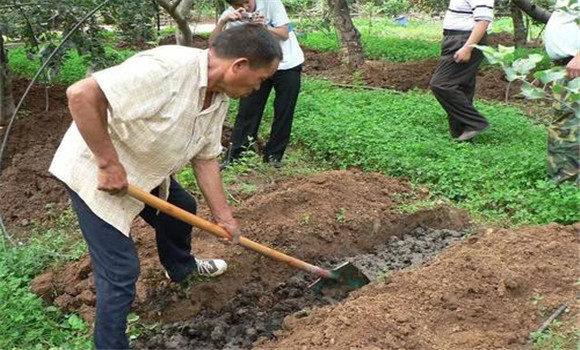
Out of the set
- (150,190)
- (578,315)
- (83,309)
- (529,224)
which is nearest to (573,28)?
(529,224)

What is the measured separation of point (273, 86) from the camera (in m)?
5.73

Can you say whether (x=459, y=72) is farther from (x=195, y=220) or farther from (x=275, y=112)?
(x=195, y=220)

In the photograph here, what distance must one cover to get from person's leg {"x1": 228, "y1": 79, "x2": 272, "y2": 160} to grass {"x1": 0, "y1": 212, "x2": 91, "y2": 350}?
5.76 ft

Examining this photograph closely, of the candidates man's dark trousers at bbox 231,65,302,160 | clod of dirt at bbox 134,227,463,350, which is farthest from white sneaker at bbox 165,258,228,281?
man's dark trousers at bbox 231,65,302,160

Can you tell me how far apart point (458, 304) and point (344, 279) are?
83 cm

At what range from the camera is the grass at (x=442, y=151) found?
5.00m

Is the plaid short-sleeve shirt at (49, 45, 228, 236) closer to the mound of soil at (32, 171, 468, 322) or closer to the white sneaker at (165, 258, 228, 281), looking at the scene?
the white sneaker at (165, 258, 228, 281)

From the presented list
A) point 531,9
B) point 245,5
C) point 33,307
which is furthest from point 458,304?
point 531,9

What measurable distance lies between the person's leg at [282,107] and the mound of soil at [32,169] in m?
1.79

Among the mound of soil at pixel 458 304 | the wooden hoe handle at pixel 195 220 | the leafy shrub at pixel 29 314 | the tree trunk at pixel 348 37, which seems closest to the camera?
the wooden hoe handle at pixel 195 220

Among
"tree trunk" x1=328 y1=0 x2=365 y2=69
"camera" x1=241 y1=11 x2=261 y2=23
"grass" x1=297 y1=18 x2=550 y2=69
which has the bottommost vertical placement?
"grass" x1=297 y1=18 x2=550 y2=69

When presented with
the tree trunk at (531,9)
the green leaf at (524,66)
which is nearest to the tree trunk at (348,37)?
the tree trunk at (531,9)

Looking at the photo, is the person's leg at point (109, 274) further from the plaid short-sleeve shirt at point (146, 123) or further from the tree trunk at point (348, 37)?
the tree trunk at point (348, 37)

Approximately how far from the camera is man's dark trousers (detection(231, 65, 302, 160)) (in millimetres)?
5578
